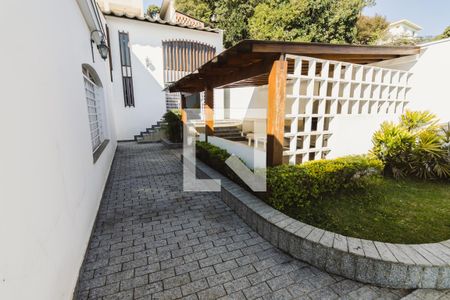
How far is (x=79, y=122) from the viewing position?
331 centimetres

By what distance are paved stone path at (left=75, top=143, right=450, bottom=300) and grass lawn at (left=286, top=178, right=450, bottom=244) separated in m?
0.82

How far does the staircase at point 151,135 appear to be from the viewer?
41.2 ft

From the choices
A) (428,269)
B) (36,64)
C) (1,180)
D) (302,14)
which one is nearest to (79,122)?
(36,64)

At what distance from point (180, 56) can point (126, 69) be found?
334 cm

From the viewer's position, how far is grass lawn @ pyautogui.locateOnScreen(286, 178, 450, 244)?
302 cm

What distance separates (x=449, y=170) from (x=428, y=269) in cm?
385

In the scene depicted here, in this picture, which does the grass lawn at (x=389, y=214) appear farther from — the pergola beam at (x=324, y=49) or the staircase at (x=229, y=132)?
the staircase at (x=229, y=132)

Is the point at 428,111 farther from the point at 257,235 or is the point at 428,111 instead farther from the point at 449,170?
the point at 257,235

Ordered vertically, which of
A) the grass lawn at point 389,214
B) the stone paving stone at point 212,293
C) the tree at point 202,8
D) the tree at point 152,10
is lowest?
the stone paving stone at point 212,293

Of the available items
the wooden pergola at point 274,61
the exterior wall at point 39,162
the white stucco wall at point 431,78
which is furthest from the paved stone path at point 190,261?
the white stucco wall at point 431,78

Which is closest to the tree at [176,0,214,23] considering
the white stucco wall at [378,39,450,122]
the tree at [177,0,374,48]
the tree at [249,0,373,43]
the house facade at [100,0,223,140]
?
the tree at [177,0,374,48]

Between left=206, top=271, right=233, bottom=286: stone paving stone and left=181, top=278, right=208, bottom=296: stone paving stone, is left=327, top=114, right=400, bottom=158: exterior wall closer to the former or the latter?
left=206, top=271, right=233, bottom=286: stone paving stone

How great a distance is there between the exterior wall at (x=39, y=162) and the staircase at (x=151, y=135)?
9825mm

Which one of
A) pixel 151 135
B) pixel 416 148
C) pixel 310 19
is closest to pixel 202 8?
pixel 310 19
